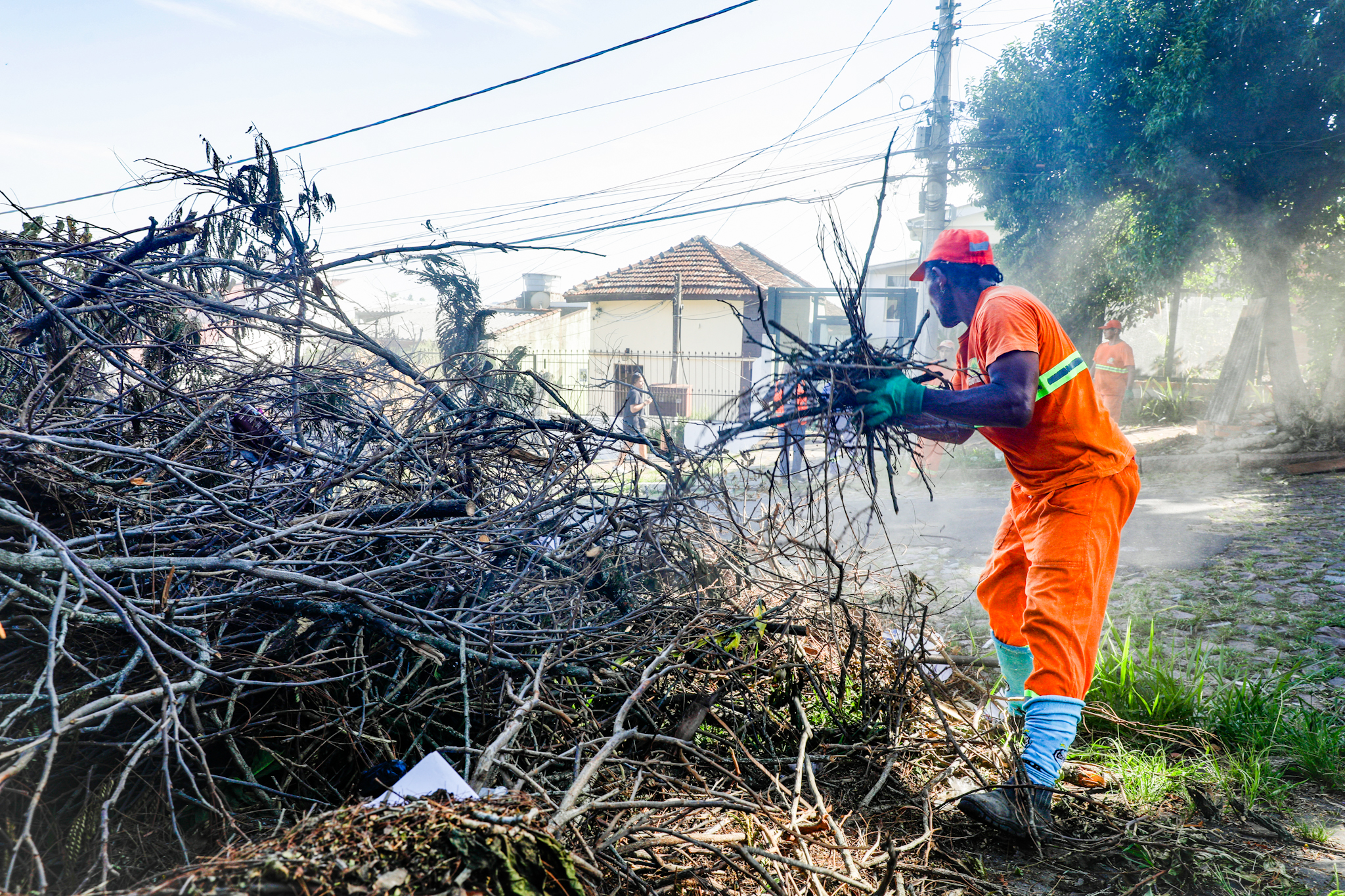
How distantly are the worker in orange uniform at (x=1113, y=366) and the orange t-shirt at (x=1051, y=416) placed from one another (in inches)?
387

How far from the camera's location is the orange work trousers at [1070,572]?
2.55 metres

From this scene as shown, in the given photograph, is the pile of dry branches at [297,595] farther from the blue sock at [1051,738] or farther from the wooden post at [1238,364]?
the wooden post at [1238,364]

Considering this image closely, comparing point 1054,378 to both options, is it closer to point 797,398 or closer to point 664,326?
point 797,398

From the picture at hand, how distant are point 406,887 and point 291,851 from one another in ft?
0.73


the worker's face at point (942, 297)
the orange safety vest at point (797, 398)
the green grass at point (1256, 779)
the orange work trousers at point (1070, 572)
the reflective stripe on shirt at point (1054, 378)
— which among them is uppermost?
the worker's face at point (942, 297)

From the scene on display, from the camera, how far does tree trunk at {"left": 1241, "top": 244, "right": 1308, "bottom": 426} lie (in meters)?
10.1

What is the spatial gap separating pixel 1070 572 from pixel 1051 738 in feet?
1.79

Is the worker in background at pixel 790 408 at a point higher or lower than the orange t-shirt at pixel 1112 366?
lower

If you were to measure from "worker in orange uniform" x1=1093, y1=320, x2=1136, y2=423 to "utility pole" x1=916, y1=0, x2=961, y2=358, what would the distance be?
2648 mm

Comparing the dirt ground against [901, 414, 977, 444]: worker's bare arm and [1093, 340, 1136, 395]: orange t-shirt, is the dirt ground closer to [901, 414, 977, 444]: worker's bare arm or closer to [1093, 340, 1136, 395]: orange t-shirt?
[901, 414, 977, 444]: worker's bare arm

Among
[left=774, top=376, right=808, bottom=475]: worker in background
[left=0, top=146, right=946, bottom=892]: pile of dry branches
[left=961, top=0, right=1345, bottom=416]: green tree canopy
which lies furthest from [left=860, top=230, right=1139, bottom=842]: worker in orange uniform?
[left=961, top=0, right=1345, bottom=416]: green tree canopy

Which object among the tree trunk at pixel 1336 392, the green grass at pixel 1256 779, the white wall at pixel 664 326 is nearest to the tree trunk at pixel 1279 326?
the tree trunk at pixel 1336 392

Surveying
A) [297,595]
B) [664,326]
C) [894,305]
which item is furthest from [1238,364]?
[664,326]

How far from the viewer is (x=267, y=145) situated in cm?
332
